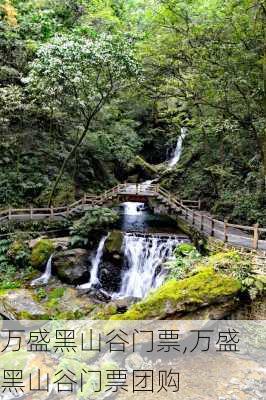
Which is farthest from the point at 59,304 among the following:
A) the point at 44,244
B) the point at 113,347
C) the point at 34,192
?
the point at 34,192

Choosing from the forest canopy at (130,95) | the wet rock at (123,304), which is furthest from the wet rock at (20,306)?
the forest canopy at (130,95)

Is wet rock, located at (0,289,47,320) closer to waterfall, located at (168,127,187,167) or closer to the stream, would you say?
the stream

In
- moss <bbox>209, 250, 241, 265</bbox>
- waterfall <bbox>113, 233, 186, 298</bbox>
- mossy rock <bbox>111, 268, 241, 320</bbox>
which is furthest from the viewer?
waterfall <bbox>113, 233, 186, 298</bbox>

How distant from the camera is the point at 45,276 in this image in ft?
50.8

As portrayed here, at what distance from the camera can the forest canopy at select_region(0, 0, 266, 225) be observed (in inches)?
613

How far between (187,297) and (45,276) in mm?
9335

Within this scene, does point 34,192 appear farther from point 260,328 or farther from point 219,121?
point 260,328

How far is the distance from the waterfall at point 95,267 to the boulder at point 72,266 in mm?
199

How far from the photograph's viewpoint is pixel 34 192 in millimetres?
20719

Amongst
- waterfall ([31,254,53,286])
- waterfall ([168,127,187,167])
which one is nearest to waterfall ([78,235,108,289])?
waterfall ([31,254,53,286])

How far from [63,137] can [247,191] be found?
41.9ft

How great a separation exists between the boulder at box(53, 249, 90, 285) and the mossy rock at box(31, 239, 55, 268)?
0.55 m

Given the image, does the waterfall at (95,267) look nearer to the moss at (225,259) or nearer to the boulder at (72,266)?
the boulder at (72,266)

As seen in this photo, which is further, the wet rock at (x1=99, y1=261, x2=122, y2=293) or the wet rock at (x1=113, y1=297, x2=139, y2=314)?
the wet rock at (x1=99, y1=261, x2=122, y2=293)
